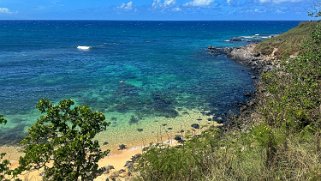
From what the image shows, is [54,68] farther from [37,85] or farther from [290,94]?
[290,94]

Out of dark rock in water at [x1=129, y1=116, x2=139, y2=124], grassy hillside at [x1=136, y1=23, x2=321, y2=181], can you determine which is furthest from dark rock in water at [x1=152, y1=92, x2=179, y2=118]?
grassy hillside at [x1=136, y1=23, x2=321, y2=181]

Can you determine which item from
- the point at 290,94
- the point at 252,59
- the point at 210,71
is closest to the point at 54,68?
the point at 210,71

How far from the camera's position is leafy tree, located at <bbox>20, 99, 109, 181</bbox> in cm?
1079

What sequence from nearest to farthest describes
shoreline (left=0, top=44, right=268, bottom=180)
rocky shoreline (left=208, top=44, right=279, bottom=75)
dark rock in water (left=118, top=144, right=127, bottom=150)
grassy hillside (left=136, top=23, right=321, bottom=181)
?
grassy hillside (left=136, top=23, right=321, bottom=181), shoreline (left=0, top=44, right=268, bottom=180), dark rock in water (left=118, top=144, right=127, bottom=150), rocky shoreline (left=208, top=44, right=279, bottom=75)

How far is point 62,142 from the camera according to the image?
1113 cm

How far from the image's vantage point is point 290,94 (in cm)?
1658

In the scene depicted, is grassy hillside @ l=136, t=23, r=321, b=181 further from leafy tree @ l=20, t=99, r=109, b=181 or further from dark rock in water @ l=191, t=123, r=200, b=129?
dark rock in water @ l=191, t=123, r=200, b=129

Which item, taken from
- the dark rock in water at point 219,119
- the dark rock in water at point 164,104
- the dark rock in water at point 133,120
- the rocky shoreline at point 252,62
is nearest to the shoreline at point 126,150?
the rocky shoreline at point 252,62

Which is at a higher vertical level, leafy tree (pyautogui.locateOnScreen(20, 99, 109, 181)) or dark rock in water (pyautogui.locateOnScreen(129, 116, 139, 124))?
leafy tree (pyautogui.locateOnScreen(20, 99, 109, 181))

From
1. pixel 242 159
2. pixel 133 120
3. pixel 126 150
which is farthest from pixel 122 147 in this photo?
pixel 242 159

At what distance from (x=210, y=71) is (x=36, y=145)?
44237 mm

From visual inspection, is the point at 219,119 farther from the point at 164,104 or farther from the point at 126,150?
the point at 126,150

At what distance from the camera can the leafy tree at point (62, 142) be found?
10.8 meters

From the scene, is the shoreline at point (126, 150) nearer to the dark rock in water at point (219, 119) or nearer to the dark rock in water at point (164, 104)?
the dark rock in water at point (219, 119)
